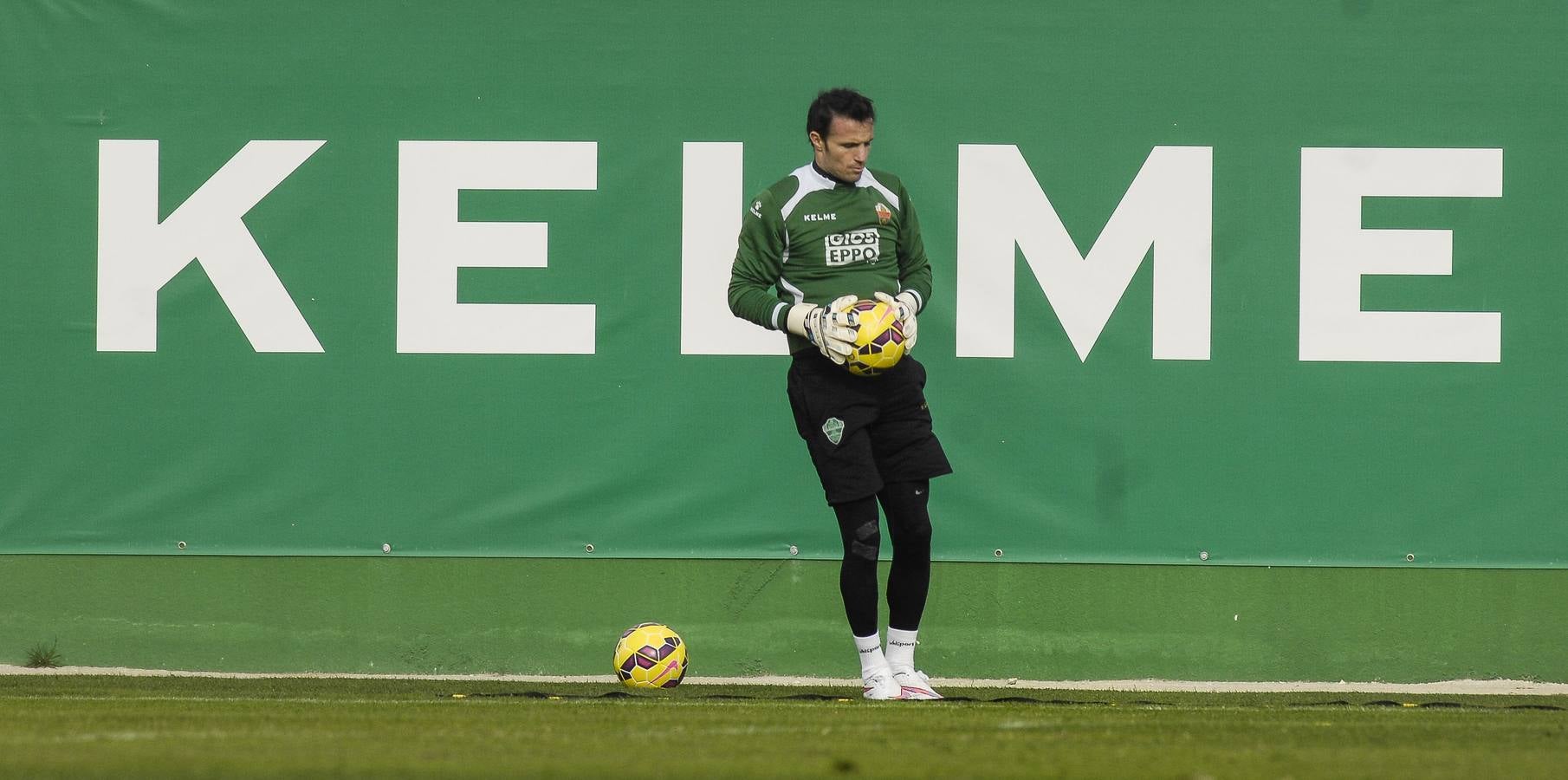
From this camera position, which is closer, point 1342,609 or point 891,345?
point 891,345

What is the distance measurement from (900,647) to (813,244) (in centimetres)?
130

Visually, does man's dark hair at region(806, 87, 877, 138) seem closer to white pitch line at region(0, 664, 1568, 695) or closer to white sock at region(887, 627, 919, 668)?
white sock at region(887, 627, 919, 668)

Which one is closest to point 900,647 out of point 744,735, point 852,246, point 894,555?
point 894,555

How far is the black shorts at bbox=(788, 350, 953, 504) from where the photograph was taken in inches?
202

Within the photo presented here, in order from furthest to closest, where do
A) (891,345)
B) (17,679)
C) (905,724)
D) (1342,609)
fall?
1. (1342,609)
2. (17,679)
3. (891,345)
4. (905,724)

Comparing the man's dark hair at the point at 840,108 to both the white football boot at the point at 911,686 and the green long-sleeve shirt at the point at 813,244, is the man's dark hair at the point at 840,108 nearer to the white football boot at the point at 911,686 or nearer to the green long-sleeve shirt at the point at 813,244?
the green long-sleeve shirt at the point at 813,244

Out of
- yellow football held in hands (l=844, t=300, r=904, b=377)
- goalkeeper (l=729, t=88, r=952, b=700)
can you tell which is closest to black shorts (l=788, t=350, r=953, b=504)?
goalkeeper (l=729, t=88, r=952, b=700)

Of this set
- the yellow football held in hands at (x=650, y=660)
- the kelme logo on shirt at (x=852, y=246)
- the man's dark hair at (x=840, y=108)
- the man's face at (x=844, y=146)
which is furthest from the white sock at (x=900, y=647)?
the man's dark hair at (x=840, y=108)

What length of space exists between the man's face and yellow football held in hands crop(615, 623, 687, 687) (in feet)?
5.47

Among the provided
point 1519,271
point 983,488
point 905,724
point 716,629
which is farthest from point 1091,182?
point 905,724

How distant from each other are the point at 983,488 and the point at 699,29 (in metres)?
2.05

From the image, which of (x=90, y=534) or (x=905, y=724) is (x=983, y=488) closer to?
(x=905, y=724)

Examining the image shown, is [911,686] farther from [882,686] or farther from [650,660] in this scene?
[650,660]

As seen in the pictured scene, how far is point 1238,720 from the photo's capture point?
450 cm
